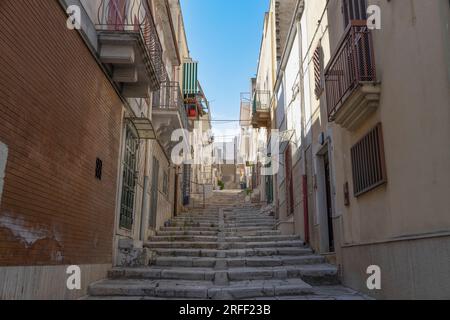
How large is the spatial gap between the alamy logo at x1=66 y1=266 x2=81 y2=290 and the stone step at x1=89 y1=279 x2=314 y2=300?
481 mm

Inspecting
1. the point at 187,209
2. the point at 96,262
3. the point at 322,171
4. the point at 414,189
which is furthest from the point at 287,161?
the point at 414,189

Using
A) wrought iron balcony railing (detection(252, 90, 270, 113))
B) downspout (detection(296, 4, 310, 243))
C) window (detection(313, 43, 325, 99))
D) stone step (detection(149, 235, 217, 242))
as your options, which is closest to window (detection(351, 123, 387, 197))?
window (detection(313, 43, 325, 99))

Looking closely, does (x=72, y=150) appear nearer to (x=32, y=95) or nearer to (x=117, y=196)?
(x=32, y=95)

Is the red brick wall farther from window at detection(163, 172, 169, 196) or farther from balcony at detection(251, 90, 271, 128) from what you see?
balcony at detection(251, 90, 271, 128)

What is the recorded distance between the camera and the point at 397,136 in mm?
→ 5520

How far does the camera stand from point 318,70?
9.74 m

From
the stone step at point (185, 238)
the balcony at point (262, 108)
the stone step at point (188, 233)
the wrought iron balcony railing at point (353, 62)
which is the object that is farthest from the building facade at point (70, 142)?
the balcony at point (262, 108)

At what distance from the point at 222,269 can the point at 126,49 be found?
15.9ft

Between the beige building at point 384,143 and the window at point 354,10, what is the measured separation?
18 millimetres

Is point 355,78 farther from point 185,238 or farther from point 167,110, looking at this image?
point 167,110

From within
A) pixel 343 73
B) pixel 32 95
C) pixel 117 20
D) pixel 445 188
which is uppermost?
pixel 117 20

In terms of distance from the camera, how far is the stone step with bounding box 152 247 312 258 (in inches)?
395

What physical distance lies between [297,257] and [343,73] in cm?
450

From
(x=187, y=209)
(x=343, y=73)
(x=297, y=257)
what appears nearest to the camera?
(x=343, y=73)
